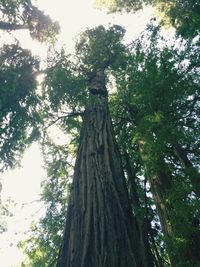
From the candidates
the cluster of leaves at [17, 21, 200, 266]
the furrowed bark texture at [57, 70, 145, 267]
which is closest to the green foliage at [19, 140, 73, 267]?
the cluster of leaves at [17, 21, 200, 266]

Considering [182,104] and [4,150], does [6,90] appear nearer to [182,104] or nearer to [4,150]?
[4,150]

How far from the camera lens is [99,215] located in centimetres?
373

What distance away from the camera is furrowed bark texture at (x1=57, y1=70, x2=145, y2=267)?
321 cm

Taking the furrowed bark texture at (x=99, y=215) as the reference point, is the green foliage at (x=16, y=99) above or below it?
above

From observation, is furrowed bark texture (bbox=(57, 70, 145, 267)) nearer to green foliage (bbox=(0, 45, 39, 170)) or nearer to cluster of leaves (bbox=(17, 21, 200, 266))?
cluster of leaves (bbox=(17, 21, 200, 266))

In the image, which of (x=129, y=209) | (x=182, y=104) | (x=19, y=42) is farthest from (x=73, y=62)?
(x=129, y=209)

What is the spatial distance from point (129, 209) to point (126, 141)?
4.73 m

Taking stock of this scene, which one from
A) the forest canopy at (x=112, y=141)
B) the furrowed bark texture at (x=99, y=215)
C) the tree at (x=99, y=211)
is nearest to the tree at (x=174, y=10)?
the forest canopy at (x=112, y=141)

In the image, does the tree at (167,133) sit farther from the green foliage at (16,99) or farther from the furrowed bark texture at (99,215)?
the green foliage at (16,99)

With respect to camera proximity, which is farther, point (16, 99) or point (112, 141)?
point (16, 99)

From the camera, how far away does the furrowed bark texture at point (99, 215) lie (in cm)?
321

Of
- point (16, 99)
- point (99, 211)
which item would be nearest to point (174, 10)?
point (16, 99)

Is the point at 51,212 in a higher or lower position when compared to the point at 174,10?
lower

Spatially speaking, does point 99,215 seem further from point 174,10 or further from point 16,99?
point 174,10
